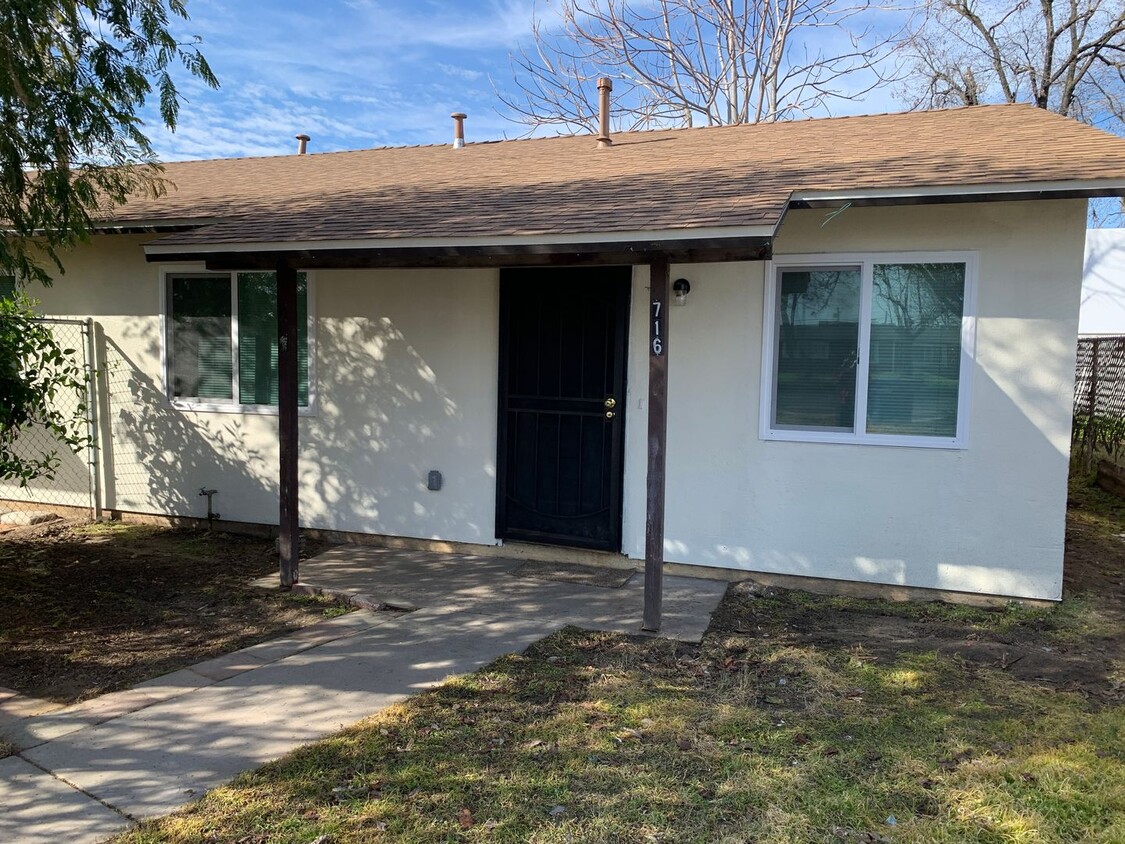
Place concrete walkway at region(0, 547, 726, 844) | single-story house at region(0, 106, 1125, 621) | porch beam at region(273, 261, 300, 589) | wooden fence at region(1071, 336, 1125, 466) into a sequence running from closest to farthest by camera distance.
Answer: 1. concrete walkway at region(0, 547, 726, 844)
2. single-story house at region(0, 106, 1125, 621)
3. porch beam at region(273, 261, 300, 589)
4. wooden fence at region(1071, 336, 1125, 466)

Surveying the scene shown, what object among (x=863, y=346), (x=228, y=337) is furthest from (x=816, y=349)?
(x=228, y=337)

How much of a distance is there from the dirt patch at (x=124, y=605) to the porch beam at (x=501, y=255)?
2462 mm

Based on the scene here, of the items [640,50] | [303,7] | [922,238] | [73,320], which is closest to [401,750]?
[922,238]

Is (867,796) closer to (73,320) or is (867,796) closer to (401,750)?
(401,750)

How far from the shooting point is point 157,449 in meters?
8.05

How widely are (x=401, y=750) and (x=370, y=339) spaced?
4.46 meters

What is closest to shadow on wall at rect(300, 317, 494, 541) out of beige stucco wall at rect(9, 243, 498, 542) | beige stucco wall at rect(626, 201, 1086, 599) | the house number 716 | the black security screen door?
beige stucco wall at rect(9, 243, 498, 542)

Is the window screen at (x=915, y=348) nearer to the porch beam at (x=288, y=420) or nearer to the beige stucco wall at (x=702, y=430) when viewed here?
the beige stucco wall at (x=702, y=430)

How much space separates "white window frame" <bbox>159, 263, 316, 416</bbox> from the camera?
740 cm

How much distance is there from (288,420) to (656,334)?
9.50ft

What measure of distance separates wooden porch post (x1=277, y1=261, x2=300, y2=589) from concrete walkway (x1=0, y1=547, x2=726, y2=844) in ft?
1.05

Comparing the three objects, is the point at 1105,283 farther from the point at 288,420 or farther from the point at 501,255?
the point at 288,420

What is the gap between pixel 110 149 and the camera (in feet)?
18.5

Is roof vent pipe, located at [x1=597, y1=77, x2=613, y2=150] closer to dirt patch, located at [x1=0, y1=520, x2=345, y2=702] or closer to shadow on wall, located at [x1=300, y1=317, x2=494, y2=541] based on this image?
shadow on wall, located at [x1=300, y1=317, x2=494, y2=541]
